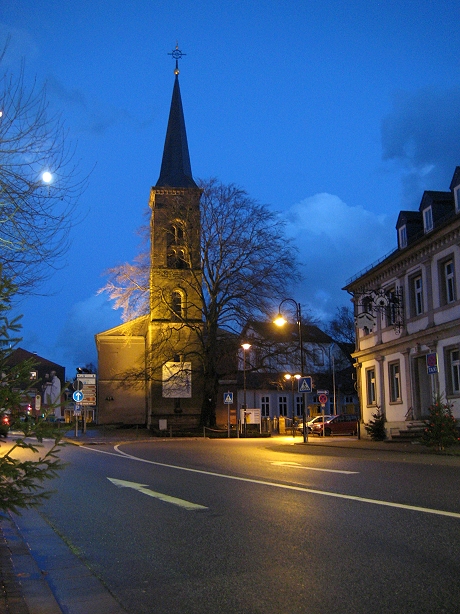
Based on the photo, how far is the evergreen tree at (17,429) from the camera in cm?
483

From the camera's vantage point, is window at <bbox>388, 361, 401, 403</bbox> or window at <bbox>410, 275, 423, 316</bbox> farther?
window at <bbox>388, 361, 401, 403</bbox>

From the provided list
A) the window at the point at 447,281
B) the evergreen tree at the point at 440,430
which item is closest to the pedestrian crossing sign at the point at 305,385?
the window at the point at 447,281

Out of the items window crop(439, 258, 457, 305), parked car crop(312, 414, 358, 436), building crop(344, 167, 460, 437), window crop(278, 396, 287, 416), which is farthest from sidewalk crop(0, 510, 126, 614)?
window crop(278, 396, 287, 416)

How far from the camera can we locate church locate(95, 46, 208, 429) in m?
45.2

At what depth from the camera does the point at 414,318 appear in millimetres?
30875

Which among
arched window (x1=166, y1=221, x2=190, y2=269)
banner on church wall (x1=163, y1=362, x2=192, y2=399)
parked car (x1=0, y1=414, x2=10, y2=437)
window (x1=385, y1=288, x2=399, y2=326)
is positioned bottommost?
parked car (x1=0, y1=414, x2=10, y2=437)

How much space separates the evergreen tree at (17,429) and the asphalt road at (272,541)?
3.66 feet

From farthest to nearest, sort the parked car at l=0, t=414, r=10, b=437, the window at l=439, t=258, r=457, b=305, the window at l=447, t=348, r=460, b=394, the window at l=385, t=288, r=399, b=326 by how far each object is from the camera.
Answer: the window at l=385, t=288, r=399, b=326 < the window at l=439, t=258, r=457, b=305 < the window at l=447, t=348, r=460, b=394 < the parked car at l=0, t=414, r=10, b=437

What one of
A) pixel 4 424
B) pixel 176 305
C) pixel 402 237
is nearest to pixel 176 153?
pixel 176 305

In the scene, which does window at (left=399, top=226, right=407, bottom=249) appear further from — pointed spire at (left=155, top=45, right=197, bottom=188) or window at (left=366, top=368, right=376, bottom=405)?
pointed spire at (left=155, top=45, right=197, bottom=188)

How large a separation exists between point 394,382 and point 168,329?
18.0 metres

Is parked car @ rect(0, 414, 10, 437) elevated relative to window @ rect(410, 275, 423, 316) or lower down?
lower down

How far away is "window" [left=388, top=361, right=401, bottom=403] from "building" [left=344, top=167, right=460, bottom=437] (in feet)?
0.16

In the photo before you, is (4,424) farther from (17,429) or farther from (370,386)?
(370,386)
